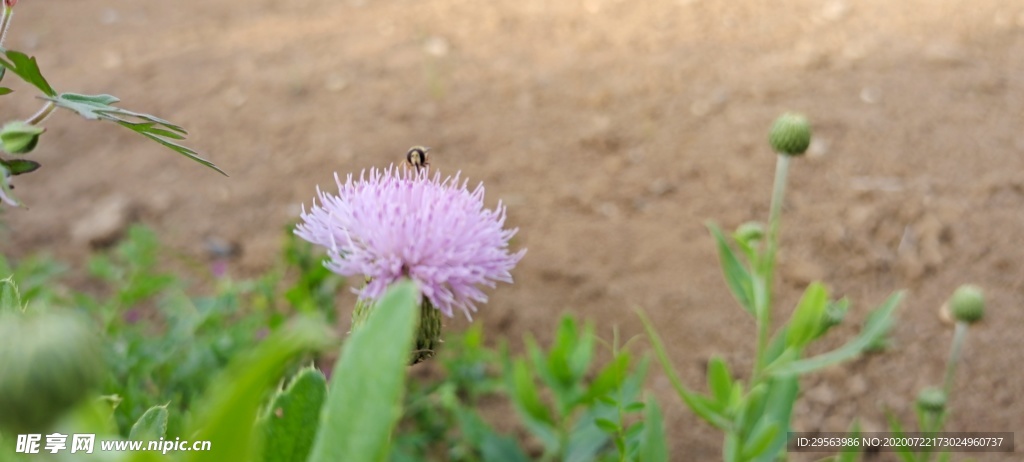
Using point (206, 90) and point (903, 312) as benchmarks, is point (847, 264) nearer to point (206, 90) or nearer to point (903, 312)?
point (903, 312)

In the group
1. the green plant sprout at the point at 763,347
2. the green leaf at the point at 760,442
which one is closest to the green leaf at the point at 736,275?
the green plant sprout at the point at 763,347

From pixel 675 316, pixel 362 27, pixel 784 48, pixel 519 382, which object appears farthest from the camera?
pixel 362 27

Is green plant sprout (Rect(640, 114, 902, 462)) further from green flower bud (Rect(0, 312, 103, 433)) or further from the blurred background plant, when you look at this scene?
green flower bud (Rect(0, 312, 103, 433))

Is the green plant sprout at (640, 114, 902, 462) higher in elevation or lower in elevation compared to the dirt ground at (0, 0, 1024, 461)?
lower

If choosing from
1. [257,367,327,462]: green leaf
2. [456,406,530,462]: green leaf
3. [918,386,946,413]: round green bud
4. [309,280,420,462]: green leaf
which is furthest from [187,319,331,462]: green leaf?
[918,386,946,413]: round green bud

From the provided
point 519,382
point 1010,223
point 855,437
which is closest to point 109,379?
point 519,382

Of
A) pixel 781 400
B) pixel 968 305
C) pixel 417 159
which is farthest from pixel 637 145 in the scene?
pixel 417 159

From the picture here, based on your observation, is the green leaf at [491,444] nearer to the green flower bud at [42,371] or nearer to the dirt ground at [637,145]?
the dirt ground at [637,145]
